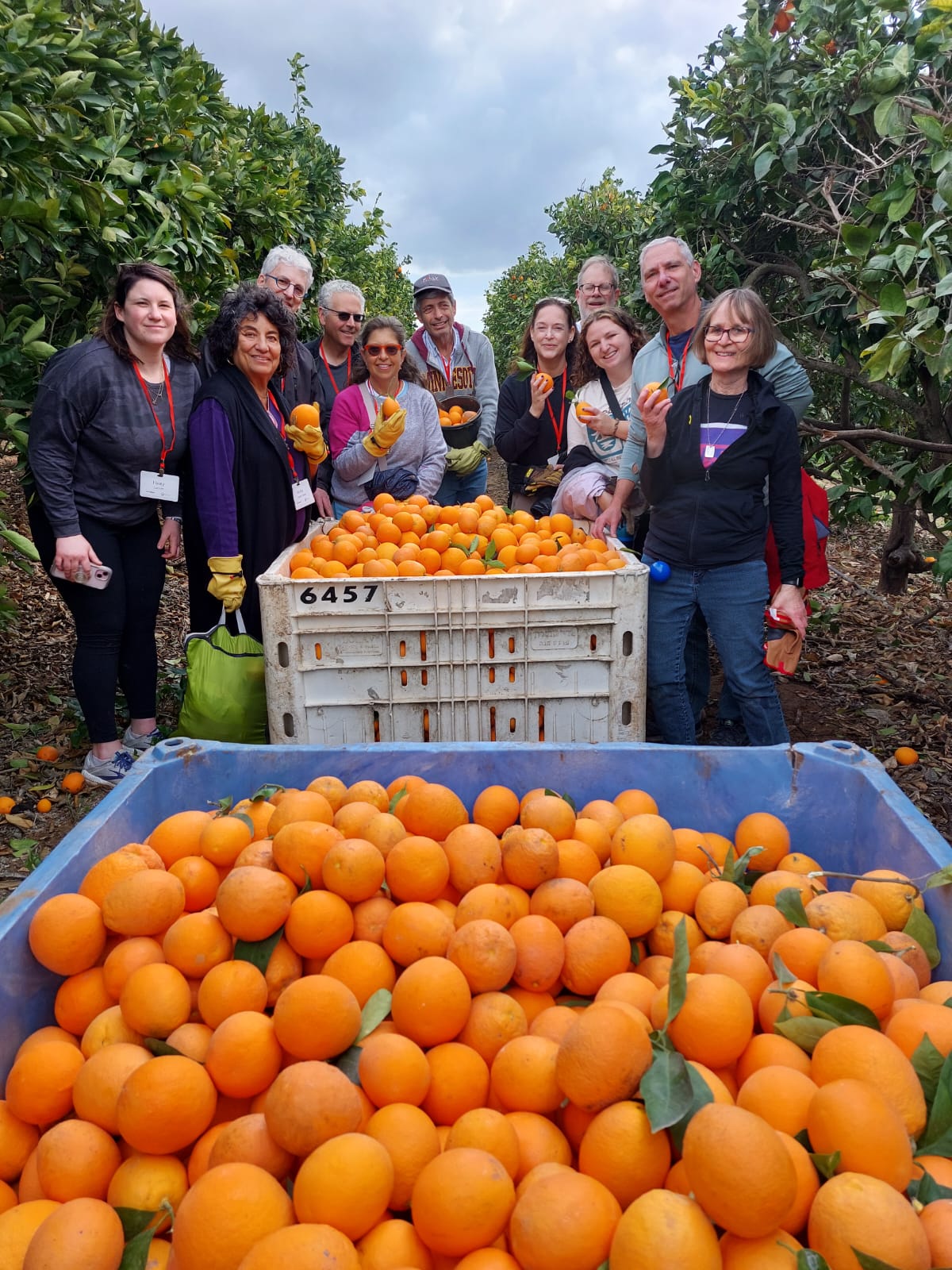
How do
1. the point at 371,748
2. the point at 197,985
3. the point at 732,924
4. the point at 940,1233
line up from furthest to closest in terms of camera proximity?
the point at 371,748 < the point at 732,924 < the point at 197,985 < the point at 940,1233

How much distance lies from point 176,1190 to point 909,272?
10.6 feet

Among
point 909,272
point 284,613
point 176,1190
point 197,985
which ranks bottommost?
point 176,1190

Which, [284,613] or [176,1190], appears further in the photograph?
[284,613]

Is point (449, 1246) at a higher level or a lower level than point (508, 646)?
lower

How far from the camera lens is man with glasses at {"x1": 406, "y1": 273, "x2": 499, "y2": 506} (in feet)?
16.5

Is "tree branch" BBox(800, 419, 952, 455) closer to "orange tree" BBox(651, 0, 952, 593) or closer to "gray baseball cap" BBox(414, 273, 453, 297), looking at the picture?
"orange tree" BBox(651, 0, 952, 593)

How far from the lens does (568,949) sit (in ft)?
4.94

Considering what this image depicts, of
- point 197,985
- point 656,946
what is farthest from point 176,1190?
point 656,946

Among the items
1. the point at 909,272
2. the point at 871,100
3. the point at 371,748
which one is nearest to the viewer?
the point at 371,748

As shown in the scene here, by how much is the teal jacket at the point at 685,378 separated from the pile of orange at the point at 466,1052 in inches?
69.9

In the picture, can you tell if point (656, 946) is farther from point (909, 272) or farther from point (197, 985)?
point (909, 272)

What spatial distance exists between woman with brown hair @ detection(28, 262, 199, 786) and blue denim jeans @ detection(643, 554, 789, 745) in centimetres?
195

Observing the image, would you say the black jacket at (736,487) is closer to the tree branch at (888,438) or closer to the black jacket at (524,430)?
the tree branch at (888,438)

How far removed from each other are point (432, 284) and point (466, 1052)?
14.8 feet
